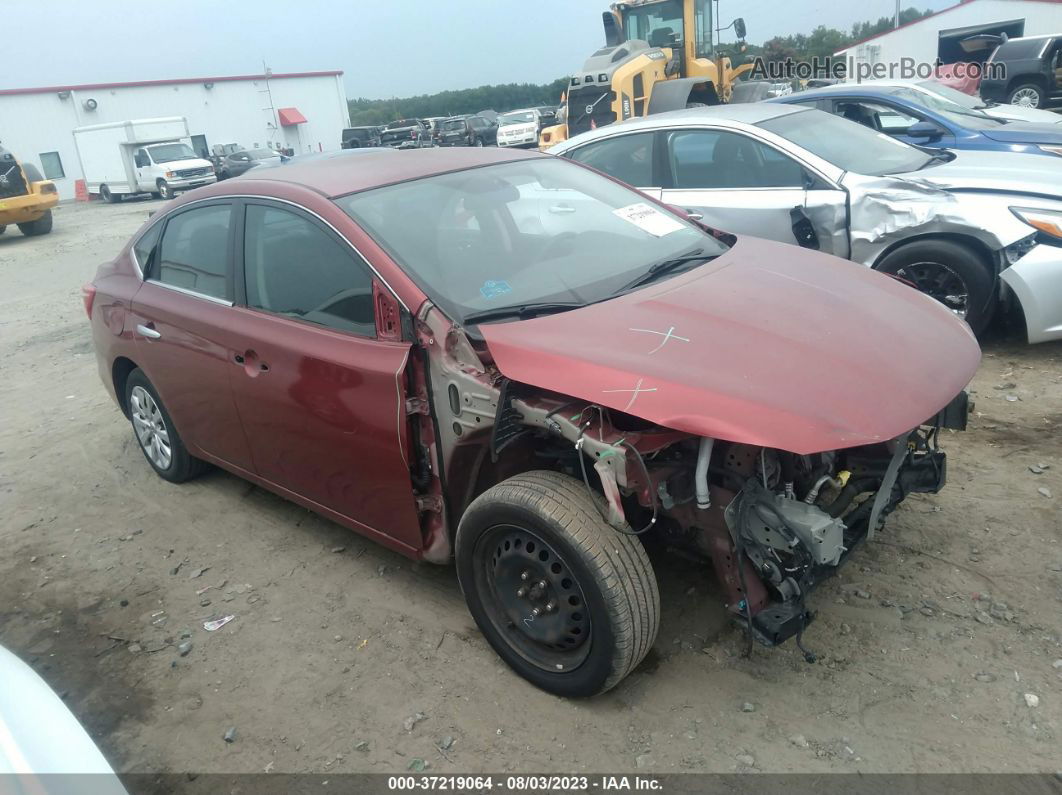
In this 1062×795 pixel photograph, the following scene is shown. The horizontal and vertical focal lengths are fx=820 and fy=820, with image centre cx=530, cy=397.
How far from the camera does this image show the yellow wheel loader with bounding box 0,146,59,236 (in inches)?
693

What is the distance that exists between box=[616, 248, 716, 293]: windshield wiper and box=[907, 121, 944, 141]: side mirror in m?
5.38

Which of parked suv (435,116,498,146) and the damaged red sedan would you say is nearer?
the damaged red sedan

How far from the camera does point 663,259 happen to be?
11.4ft

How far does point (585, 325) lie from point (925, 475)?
1.38 metres

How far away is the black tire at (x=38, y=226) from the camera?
19297 mm

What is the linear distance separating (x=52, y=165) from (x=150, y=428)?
42495mm

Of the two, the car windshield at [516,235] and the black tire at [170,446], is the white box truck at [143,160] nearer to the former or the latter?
the black tire at [170,446]

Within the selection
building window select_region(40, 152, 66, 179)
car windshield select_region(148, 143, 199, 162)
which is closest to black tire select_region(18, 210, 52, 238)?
car windshield select_region(148, 143, 199, 162)

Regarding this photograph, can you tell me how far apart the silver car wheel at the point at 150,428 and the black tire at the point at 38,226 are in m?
17.5

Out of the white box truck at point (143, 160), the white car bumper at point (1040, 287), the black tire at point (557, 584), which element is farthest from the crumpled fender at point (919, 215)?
the white box truck at point (143, 160)

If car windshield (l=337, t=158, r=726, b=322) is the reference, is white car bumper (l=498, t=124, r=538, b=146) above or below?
below

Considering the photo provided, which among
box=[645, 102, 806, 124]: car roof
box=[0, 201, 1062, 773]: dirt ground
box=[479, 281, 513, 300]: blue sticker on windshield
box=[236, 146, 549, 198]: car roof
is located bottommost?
box=[0, 201, 1062, 773]: dirt ground

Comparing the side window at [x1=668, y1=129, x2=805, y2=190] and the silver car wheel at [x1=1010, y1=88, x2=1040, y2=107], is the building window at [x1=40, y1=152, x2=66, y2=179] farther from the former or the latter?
the side window at [x1=668, y1=129, x2=805, y2=190]

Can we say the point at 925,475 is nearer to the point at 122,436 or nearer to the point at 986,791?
the point at 986,791
